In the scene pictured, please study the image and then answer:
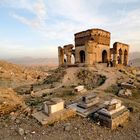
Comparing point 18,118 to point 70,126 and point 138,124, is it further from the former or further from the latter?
point 138,124

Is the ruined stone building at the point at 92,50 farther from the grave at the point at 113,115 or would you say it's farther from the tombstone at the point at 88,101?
the grave at the point at 113,115

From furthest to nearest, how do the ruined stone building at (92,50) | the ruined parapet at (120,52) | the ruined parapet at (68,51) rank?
the ruined parapet at (68,51) < the ruined parapet at (120,52) < the ruined stone building at (92,50)

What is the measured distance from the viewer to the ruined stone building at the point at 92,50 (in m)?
18.6

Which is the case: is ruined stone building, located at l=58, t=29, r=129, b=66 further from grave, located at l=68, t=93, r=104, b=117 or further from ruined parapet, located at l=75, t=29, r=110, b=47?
Result: grave, located at l=68, t=93, r=104, b=117

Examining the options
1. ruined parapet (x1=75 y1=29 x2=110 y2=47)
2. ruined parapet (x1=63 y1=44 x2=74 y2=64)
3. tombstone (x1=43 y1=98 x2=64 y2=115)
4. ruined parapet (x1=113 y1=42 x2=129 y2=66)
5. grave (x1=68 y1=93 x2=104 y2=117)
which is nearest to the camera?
tombstone (x1=43 y1=98 x2=64 y2=115)

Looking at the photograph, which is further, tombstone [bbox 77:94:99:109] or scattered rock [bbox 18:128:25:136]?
tombstone [bbox 77:94:99:109]

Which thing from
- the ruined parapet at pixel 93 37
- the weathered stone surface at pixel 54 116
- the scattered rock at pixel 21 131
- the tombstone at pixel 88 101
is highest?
the ruined parapet at pixel 93 37

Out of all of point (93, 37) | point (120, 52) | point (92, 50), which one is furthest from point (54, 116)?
point (120, 52)

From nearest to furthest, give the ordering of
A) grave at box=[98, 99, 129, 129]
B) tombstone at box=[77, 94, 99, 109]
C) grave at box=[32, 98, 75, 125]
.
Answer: grave at box=[98, 99, 129, 129] → grave at box=[32, 98, 75, 125] → tombstone at box=[77, 94, 99, 109]

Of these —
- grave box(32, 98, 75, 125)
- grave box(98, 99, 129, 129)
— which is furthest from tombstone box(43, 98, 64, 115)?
grave box(98, 99, 129, 129)

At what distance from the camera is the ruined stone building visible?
61.0 feet

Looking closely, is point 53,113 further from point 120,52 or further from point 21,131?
point 120,52

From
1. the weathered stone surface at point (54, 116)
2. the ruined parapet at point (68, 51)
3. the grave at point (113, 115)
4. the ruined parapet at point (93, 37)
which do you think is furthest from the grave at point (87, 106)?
the ruined parapet at point (68, 51)

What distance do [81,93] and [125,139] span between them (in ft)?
19.5
